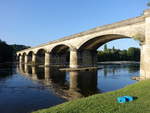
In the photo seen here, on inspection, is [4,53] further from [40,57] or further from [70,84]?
[70,84]

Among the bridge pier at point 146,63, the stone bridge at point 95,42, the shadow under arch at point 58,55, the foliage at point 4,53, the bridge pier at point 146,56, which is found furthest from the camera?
the foliage at point 4,53

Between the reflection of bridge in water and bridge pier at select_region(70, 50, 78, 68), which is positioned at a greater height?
bridge pier at select_region(70, 50, 78, 68)

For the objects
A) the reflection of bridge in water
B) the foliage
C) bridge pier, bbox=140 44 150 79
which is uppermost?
the foliage

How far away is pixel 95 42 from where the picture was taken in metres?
46.6

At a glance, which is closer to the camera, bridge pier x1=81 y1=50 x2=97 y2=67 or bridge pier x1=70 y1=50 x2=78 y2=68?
bridge pier x1=70 y1=50 x2=78 y2=68

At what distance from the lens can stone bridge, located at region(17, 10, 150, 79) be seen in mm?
24625

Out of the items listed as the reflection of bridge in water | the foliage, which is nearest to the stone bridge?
the reflection of bridge in water

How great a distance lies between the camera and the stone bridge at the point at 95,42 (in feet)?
80.8

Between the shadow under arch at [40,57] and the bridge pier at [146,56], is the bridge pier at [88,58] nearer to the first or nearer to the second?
the bridge pier at [146,56]

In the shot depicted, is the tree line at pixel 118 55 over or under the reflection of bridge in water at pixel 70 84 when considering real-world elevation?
over


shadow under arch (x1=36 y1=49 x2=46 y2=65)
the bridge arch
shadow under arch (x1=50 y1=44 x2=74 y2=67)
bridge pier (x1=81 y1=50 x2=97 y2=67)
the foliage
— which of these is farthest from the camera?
the foliage

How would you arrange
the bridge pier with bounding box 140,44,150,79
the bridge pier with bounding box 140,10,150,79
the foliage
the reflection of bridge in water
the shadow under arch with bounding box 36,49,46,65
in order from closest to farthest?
the reflection of bridge in water, the bridge pier with bounding box 140,44,150,79, the bridge pier with bounding box 140,10,150,79, the shadow under arch with bounding box 36,49,46,65, the foliage

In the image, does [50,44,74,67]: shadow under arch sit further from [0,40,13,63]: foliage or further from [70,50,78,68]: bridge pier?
[0,40,13,63]: foliage

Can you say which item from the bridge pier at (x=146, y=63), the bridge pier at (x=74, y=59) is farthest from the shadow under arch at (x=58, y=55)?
the bridge pier at (x=146, y=63)
